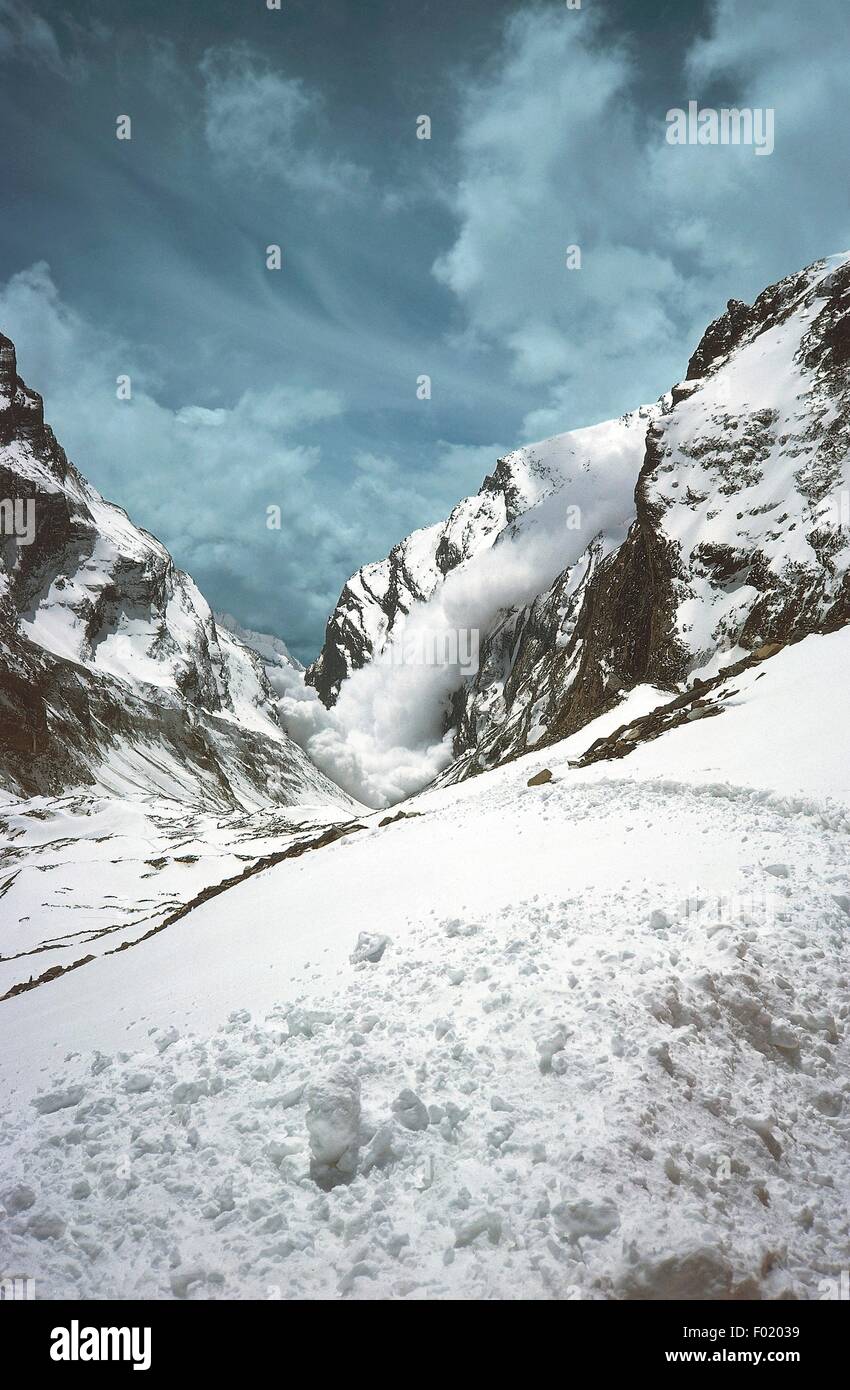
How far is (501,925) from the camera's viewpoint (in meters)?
9.05

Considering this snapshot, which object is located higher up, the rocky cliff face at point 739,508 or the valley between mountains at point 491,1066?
the rocky cliff face at point 739,508

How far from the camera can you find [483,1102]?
567 centimetres

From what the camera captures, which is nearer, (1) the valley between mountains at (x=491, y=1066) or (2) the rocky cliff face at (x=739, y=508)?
(1) the valley between mountains at (x=491, y=1066)

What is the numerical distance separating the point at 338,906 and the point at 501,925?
4.82m

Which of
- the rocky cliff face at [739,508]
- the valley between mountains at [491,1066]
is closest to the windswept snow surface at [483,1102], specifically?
the valley between mountains at [491,1066]

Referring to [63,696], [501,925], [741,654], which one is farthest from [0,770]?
[501,925]

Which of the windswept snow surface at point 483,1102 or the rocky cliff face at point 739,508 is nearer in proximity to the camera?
the windswept snow surface at point 483,1102

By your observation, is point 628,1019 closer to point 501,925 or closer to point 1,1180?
point 501,925

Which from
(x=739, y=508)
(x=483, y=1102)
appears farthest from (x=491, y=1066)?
(x=739, y=508)

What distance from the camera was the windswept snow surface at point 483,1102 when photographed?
174 inches

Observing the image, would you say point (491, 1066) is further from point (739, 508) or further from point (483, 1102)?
point (739, 508)

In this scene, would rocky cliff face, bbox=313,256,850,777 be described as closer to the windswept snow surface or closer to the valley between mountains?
the valley between mountains

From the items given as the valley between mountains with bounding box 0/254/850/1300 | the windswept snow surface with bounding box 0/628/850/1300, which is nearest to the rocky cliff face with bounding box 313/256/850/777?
the valley between mountains with bounding box 0/254/850/1300

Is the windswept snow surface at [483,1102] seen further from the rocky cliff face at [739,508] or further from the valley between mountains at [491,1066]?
the rocky cliff face at [739,508]
